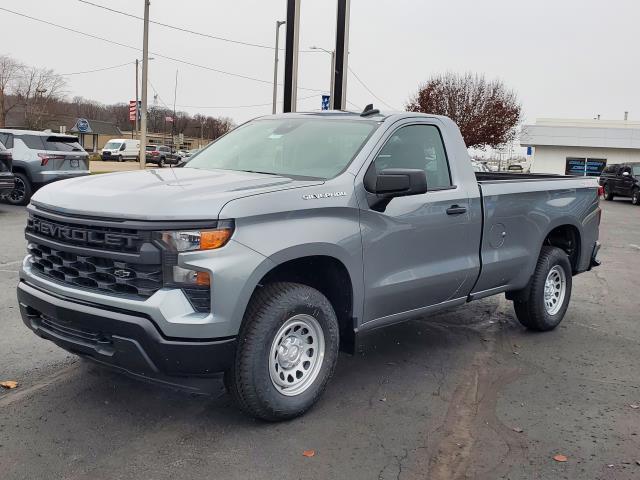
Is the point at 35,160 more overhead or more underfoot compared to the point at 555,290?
more overhead

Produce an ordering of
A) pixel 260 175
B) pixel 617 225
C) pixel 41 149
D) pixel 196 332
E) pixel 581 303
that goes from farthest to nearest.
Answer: pixel 617 225
pixel 41 149
pixel 581 303
pixel 260 175
pixel 196 332

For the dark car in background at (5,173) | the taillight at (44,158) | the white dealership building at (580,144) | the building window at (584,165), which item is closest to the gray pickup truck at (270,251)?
the dark car in background at (5,173)

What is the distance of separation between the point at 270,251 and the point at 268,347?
1.82 ft

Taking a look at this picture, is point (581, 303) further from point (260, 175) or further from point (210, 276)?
point (210, 276)

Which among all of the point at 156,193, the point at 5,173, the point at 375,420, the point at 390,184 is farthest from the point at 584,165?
the point at 156,193

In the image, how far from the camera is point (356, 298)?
419cm

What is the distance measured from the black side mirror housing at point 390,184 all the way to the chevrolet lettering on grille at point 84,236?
1.58 meters

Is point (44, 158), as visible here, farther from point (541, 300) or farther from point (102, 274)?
point (102, 274)

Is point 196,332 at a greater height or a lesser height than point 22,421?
greater

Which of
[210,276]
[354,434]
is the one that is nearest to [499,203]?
[354,434]

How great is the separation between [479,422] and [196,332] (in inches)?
74.5

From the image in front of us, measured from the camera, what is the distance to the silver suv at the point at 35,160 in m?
15.2

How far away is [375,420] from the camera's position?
4.04m

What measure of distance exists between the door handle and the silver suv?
12604 mm
